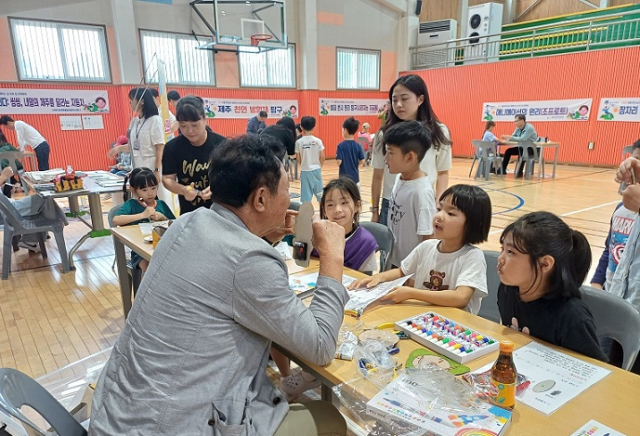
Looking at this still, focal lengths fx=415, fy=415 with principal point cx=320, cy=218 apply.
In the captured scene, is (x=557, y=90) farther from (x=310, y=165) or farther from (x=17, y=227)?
(x=17, y=227)

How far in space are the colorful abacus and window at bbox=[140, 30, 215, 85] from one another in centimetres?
1013

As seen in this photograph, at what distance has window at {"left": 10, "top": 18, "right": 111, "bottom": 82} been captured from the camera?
28.7ft

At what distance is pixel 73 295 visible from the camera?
3611 mm

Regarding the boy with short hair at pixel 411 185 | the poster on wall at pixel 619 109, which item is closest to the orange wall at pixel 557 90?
the poster on wall at pixel 619 109

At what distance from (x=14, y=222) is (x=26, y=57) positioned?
22.2ft

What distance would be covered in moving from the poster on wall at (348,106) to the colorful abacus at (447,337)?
477 inches

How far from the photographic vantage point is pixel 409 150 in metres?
2.27

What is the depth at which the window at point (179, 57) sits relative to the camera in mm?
10000

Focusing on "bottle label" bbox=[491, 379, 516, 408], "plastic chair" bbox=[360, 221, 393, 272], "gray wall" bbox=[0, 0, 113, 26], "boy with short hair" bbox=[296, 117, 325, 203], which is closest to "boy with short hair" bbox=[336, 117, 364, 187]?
"boy with short hair" bbox=[296, 117, 325, 203]

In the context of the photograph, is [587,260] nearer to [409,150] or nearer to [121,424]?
[409,150]

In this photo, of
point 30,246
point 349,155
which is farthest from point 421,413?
point 30,246

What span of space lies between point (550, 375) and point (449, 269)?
2.25 ft

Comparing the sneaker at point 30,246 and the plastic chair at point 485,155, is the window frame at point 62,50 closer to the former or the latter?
the sneaker at point 30,246

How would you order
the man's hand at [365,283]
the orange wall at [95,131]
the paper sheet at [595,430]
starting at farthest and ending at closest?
the orange wall at [95,131], the man's hand at [365,283], the paper sheet at [595,430]
